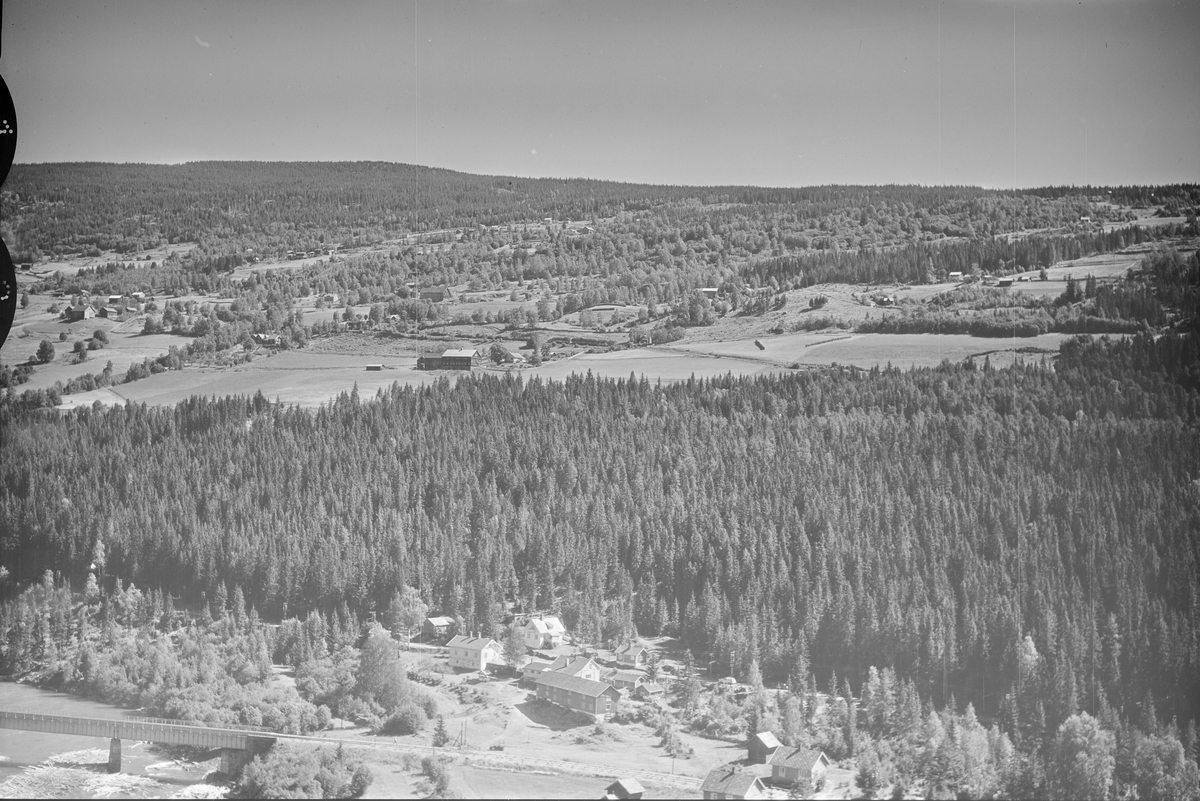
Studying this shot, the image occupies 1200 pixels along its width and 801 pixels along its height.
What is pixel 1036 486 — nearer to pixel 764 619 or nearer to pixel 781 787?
pixel 764 619

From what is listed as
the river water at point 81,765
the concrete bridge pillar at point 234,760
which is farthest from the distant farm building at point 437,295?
the river water at point 81,765

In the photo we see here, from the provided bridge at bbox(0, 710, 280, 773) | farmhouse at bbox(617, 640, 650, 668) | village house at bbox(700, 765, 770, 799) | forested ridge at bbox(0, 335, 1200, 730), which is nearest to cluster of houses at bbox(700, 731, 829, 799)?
village house at bbox(700, 765, 770, 799)

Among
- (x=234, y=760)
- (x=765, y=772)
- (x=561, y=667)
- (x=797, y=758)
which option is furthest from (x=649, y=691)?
(x=234, y=760)

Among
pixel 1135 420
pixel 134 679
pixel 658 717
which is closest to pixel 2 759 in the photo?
pixel 134 679

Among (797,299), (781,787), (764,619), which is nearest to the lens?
(781,787)

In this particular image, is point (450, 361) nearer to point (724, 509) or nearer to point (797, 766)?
point (724, 509)

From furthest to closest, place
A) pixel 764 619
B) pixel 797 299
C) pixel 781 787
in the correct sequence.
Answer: pixel 797 299 < pixel 764 619 < pixel 781 787
